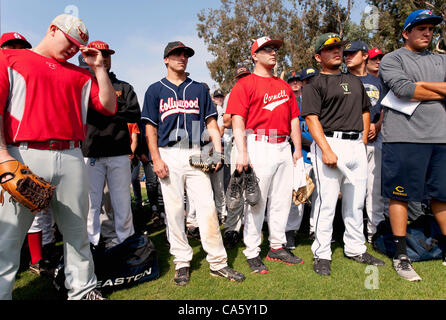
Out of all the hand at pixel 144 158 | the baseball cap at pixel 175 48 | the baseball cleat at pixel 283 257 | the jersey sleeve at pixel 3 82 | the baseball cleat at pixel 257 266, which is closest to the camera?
the jersey sleeve at pixel 3 82

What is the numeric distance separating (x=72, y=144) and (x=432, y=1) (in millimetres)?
23944

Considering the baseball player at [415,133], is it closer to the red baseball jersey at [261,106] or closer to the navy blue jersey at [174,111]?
the red baseball jersey at [261,106]

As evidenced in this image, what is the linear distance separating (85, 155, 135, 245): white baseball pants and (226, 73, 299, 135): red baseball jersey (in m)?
1.63

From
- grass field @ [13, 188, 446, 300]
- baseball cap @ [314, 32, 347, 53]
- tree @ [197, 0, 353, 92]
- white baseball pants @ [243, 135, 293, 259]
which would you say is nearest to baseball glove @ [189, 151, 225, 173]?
white baseball pants @ [243, 135, 293, 259]

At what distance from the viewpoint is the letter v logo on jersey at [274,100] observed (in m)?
3.47

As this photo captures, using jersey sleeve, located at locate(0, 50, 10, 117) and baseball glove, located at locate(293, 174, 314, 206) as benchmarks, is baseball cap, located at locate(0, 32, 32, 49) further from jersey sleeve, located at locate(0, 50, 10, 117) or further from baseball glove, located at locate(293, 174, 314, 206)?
baseball glove, located at locate(293, 174, 314, 206)

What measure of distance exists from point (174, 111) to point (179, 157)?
52 centimetres

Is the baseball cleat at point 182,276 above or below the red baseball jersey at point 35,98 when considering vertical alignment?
below

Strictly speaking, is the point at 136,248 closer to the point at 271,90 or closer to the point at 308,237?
the point at 271,90

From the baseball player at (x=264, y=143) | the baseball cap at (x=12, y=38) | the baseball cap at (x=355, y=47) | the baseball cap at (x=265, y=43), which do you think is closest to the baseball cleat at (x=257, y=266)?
the baseball player at (x=264, y=143)

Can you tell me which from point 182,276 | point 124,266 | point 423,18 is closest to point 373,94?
point 423,18

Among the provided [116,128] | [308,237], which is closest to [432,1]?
[308,237]

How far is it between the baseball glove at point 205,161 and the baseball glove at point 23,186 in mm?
1486

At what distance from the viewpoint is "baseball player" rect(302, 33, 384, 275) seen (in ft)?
11.1
